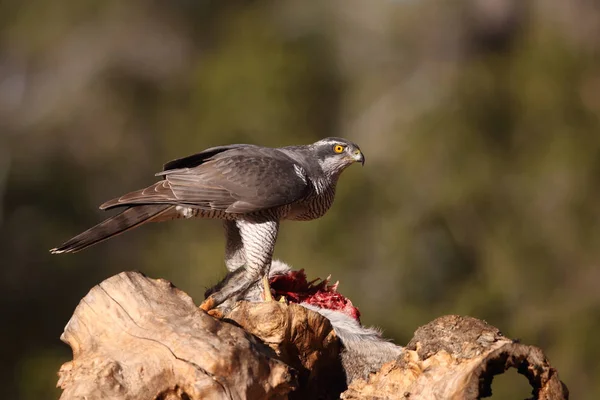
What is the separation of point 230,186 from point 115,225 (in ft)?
1.82

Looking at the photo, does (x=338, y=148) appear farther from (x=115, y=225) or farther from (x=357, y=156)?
(x=115, y=225)

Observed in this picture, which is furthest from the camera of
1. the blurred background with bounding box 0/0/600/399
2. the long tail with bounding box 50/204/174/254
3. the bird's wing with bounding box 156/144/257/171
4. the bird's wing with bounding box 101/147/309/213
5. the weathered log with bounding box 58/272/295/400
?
the blurred background with bounding box 0/0/600/399

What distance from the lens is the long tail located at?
127 inches

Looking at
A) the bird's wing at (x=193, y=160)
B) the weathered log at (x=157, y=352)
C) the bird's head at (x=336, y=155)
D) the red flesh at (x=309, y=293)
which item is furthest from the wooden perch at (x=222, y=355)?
the bird's head at (x=336, y=155)

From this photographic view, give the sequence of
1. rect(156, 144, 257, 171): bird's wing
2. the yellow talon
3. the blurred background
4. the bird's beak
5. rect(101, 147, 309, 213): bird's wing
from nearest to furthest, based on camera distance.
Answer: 1. the yellow talon
2. rect(101, 147, 309, 213): bird's wing
3. rect(156, 144, 257, 171): bird's wing
4. the bird's beak
5. the blurred background

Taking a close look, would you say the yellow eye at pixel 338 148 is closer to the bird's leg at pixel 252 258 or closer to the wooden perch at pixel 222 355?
the bird's leg at pixel 252 258

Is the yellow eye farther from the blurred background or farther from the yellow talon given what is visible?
the blurred background

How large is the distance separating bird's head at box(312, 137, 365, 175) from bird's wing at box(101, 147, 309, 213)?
247 millimetres

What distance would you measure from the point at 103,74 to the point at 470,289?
6.70 metres

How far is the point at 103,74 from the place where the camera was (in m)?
12.5

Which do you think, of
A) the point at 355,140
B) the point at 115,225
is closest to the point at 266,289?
the point at 115,225

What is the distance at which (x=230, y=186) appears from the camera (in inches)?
142

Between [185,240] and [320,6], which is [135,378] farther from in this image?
[320,6]

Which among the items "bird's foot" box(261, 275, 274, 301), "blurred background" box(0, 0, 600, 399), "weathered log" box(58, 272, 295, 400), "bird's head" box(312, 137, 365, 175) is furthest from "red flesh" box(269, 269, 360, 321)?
"blurred background" box(0, 0, 600, 399)
